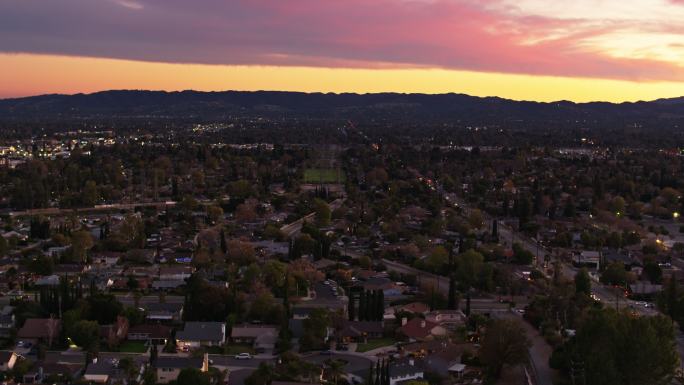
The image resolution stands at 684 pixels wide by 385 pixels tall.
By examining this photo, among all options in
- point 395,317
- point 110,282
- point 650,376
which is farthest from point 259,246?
point 650,376

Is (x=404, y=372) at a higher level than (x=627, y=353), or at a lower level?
lower

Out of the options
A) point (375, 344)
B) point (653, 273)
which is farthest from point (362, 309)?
point (653, 273)

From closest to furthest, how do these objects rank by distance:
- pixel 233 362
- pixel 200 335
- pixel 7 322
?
pixel 233 362, pixel 200 335, pixel 7 322

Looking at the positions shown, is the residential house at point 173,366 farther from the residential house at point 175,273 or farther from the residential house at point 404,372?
the residential house at point 175,273

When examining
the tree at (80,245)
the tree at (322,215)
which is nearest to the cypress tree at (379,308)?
the tree at (80,245)

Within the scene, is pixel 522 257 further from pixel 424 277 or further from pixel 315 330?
pixel 315 330

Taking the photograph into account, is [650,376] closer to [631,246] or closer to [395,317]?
[395,317]

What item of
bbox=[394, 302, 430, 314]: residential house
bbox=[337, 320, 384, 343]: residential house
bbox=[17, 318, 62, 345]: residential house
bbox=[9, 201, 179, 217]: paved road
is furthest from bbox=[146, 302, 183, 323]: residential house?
bbox=[9, 201, 179, 217]: paved road
